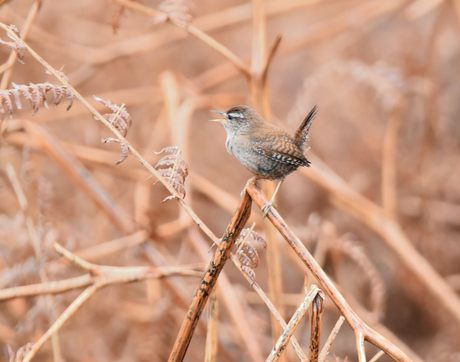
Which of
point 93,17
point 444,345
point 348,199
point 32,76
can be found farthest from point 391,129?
point 93,17

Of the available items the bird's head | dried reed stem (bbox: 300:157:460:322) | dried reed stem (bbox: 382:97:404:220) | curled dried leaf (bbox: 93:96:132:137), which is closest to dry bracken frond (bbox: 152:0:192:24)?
the bird's head

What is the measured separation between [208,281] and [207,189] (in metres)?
1.58

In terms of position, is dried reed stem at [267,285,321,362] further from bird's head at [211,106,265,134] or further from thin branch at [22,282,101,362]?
bird's head at [211,106,265,134]

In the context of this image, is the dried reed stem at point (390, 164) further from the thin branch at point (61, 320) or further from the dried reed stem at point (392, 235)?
the thin branch at point (61, 320)

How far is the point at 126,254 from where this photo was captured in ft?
9.13

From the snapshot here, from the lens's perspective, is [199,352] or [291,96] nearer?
[199,352]

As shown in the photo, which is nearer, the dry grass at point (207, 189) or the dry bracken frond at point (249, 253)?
the dry bracken frond at point (249, 253)

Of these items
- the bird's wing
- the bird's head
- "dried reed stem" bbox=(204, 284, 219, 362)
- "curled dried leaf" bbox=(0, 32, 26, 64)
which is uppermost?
the bird's head

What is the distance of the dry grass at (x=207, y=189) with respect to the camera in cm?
130

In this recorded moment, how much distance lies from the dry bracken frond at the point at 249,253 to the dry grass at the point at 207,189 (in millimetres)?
14

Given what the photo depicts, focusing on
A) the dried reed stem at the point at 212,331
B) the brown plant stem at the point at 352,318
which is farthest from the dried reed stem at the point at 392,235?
the brown plant stem at the point at 352,318

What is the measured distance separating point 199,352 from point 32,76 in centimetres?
215

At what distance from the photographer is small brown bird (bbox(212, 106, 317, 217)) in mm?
1692

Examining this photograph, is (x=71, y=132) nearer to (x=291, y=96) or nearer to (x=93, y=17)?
(x=93, y=17)
